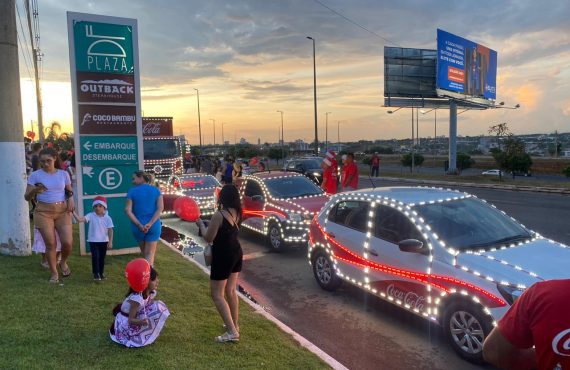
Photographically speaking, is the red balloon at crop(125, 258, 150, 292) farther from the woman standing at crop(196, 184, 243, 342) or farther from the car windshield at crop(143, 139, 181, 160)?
the car windshield at crop(143, 139, 181, 160)

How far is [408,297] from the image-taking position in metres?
5.44

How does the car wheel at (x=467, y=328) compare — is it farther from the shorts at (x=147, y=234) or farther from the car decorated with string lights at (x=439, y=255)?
the shorts at (x=147, y=234)

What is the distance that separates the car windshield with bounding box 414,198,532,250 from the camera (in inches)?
208

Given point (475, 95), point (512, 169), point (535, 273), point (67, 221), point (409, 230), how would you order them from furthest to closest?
1. point (475, 95)
2. point (512, 169)
3. point (67, 221)
4. point (409, 230)
5. point (535, 273)

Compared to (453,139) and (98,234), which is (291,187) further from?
(453,139)

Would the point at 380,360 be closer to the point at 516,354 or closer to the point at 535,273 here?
the point at 535,273

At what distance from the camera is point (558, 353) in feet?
5.25

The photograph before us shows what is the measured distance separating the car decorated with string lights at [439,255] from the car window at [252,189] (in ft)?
12.4

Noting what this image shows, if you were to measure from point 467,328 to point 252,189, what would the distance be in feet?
Result: 22.9

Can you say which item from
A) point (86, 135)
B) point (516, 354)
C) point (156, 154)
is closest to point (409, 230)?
point (516, 354)

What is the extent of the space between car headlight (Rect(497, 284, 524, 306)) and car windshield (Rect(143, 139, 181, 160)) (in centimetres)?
1847

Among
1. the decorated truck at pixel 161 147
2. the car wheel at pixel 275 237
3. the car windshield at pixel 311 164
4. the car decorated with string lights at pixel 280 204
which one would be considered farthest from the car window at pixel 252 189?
the car windshield at pixel 311 164

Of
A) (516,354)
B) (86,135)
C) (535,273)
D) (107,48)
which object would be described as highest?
(107,48)

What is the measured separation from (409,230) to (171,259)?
15.2 feet
